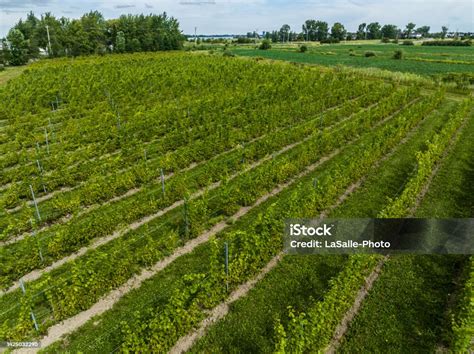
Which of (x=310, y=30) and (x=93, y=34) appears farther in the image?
(x=310, y=30)

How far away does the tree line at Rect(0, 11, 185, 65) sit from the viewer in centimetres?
5745

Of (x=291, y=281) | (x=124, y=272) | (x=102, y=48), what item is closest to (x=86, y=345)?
(x=124, y=272)

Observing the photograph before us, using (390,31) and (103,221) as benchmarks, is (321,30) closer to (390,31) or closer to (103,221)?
(390,31)

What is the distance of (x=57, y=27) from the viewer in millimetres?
65750

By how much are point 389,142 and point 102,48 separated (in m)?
67.5

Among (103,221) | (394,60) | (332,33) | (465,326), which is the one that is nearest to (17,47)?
(103,221)

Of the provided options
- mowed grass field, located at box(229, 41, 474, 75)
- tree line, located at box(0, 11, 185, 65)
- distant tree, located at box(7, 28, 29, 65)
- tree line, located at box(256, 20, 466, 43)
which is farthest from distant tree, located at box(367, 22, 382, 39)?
distant tree, located at box(7, 28, 29, 65)

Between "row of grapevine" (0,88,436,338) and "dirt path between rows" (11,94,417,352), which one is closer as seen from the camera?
"dirt path between rows" (11,94,417,352)

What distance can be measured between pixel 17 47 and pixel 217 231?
64.7m

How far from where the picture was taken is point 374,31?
188 meters

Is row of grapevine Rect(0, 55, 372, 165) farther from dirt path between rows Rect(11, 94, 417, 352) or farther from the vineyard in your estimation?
dirt path between rows Rect(11, 94, 417, 352)

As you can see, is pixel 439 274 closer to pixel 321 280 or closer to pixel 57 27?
pixel 321 280

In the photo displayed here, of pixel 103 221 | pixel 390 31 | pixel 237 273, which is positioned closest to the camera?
pixel 237 273

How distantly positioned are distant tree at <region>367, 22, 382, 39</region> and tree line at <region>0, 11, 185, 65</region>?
5928 inches
